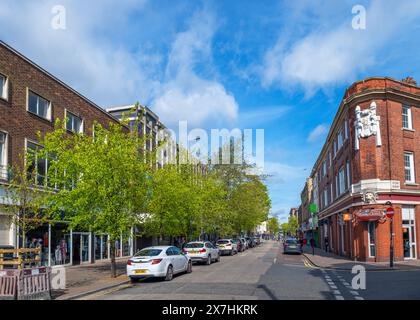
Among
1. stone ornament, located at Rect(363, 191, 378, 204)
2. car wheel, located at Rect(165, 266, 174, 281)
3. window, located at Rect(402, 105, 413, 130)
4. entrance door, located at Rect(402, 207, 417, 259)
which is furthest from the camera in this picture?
window, located at Rect(402, 105, 413, 130)

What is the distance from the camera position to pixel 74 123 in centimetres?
2812

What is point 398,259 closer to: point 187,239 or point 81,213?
point 187,239

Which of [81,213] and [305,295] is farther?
[81,213]

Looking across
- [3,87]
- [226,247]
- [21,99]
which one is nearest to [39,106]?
[21,99]

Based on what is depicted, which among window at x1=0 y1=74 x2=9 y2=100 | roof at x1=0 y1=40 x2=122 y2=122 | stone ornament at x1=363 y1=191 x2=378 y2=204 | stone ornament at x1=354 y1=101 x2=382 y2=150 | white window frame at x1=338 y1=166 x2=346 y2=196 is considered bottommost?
stone ornament at x1=363 y1=191 x2=378 y2=204

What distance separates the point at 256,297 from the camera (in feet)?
41.1

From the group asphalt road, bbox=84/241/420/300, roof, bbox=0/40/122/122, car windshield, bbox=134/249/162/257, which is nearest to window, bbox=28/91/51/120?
roof, bbox=0/40/122/122

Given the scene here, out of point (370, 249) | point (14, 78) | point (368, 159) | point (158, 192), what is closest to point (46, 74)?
point (14, 78)

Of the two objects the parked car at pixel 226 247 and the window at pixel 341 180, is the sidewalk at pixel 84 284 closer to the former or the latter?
the parked car at pixel 226 247

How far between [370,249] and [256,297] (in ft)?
55.4

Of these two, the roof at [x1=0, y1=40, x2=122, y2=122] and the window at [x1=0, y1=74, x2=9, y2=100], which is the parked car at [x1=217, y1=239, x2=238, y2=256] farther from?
the window at [x1=0, y1=74, x2=9, y2=100]

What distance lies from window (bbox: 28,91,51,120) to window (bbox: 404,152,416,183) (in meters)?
22.9

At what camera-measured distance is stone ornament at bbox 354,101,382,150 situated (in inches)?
1073

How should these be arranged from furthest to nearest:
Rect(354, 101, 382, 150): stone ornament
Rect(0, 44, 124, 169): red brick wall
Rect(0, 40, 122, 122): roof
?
1. Rect(354, 101, 382, 150): stone ornament
2. Rect(0, 40, 122, 122): roof
3. Rect(0, 44, 124, 169): red brick wall
